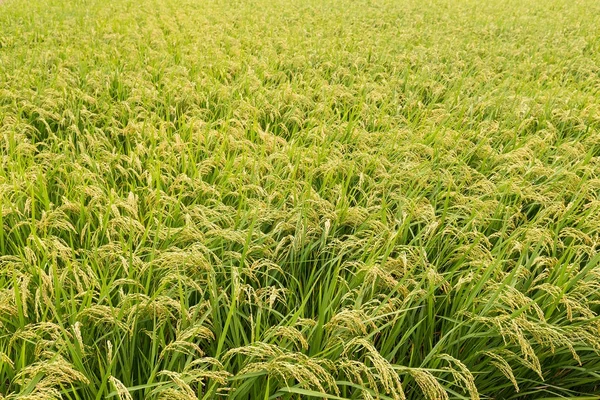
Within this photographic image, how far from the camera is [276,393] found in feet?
5.95

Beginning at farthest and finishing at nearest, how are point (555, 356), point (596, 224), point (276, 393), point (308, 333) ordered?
point (596, 224), point (555, 356), point (308, 333), point (276, 393)

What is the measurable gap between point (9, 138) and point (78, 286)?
2.20 metres

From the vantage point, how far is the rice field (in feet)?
6.23

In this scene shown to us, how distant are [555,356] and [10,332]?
226 cm

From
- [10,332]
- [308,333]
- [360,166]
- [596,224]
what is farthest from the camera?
[360,166]

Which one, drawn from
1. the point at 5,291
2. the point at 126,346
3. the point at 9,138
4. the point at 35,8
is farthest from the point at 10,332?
the point at 35,8

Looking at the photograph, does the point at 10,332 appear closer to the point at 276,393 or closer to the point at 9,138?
the point at 276,393

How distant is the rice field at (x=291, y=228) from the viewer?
1.90 metres

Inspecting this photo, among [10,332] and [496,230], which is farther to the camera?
[496,230]

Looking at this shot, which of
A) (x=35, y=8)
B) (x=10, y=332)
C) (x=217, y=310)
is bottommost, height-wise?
(x=217, y=310)

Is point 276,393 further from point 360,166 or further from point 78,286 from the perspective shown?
point 360,166

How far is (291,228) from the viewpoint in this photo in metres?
2.75

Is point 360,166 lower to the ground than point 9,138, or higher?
lower

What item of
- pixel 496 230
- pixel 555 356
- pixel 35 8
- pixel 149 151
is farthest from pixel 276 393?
pixel 35 8
